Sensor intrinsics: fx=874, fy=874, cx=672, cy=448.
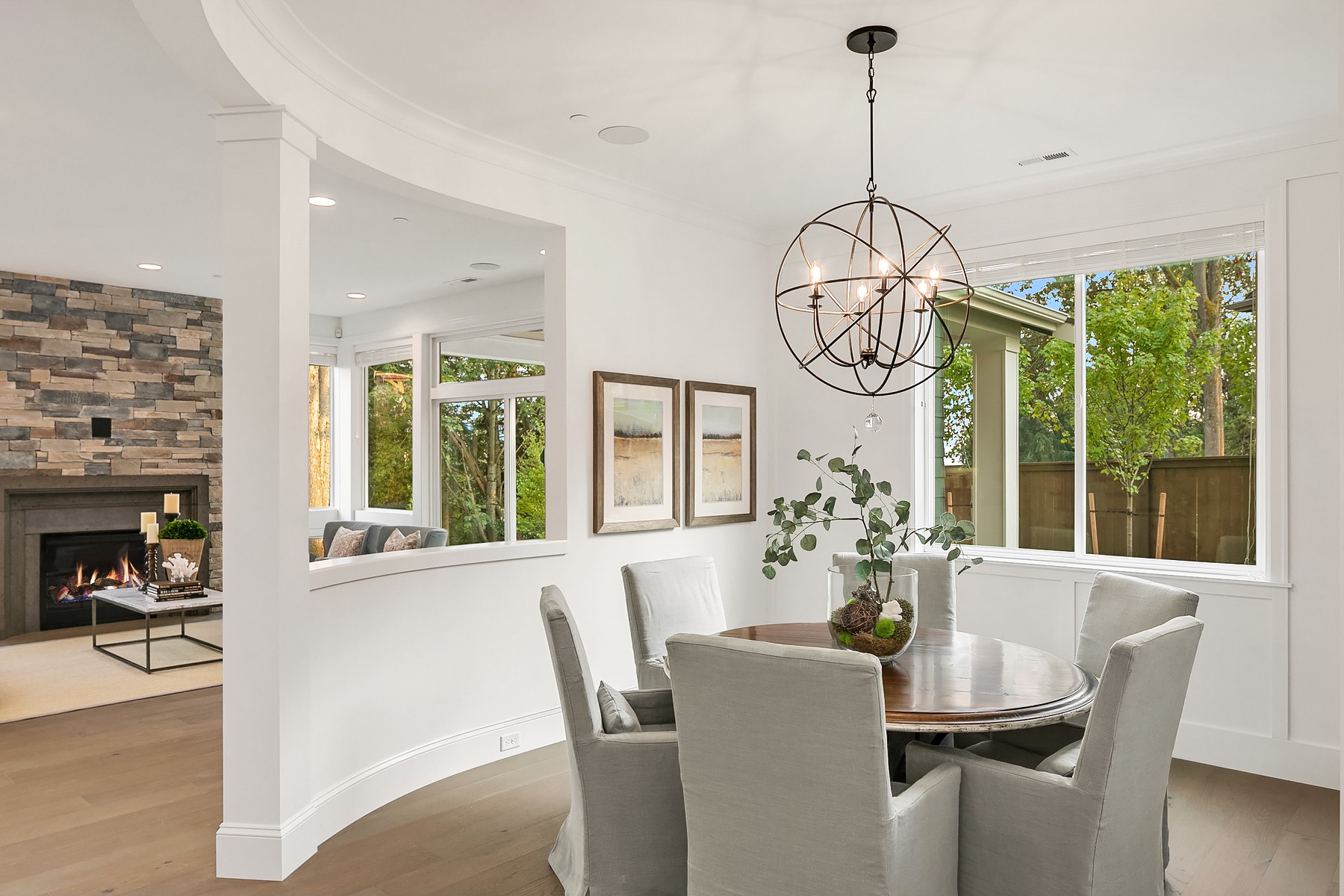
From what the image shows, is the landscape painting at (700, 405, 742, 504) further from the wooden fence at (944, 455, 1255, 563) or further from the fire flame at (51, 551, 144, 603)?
the fire flame at (51, 551, 144, 603)

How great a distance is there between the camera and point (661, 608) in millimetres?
3377

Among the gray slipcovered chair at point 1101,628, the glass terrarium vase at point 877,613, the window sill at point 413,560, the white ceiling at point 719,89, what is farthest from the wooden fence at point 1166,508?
the window sill at point 413,560

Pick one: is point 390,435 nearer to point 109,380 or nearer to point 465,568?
point 109,380

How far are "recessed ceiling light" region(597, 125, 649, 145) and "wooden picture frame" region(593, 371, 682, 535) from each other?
1.08 metres

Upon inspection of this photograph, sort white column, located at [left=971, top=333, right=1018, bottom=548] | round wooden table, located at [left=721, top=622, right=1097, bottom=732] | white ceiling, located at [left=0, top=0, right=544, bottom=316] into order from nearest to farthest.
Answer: round wooden table, located at [left=721, top=622, right=1097, bottom=732] < white ceiling, located at [left=0, top=0, right=544, bottom=316] < white column, located at [left=971, top=333, right=1018, bottom=548]

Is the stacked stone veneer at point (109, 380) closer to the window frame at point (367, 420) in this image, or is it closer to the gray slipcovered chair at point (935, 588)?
the window frame at point (367, 420)

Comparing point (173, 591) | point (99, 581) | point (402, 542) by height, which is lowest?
point (99, 581)

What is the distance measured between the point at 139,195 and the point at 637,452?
2.86 metres

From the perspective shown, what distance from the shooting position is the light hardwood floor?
8.96 ft

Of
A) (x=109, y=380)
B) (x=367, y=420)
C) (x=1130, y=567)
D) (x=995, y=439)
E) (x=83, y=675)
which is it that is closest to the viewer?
(x=1130, y=567)

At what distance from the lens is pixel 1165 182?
3.96m

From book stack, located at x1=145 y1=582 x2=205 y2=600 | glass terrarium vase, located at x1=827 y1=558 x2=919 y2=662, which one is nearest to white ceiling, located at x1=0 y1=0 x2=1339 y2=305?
glass terrarium vase, located at x1=827 y1=558 x2=919 y2=662

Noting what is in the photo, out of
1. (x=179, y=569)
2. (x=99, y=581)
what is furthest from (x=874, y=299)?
(x=99, y=581)

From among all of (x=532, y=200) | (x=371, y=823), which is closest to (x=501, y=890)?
(x=371, y=823)
